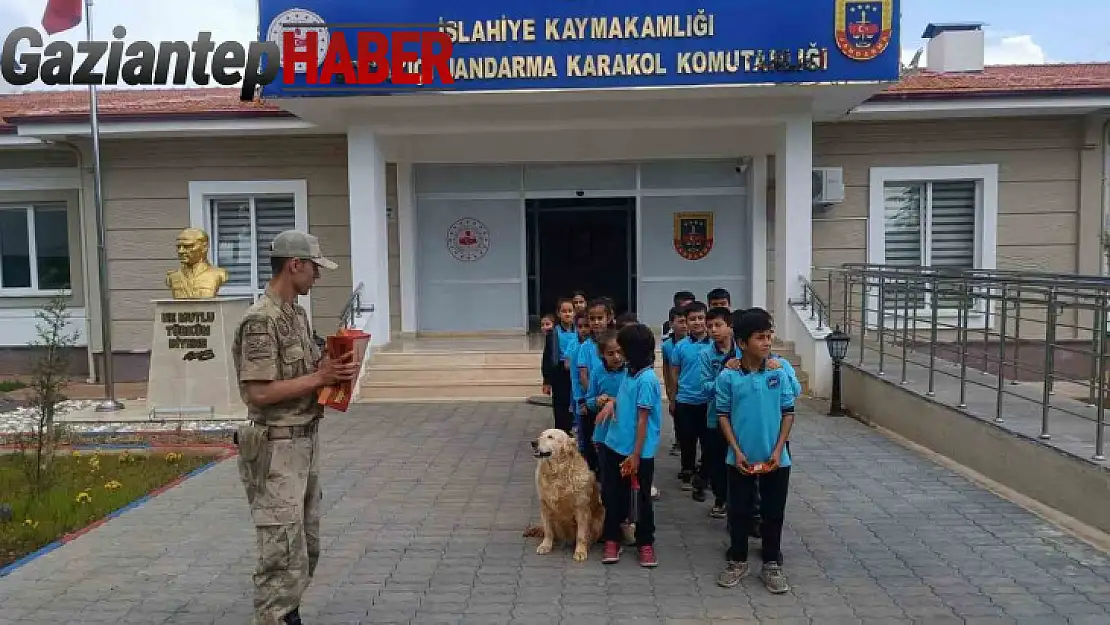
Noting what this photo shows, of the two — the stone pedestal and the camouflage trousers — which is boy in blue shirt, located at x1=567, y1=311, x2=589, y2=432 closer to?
the camouflage trousers

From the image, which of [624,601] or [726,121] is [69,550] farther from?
[726,121]

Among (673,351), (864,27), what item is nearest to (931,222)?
(864,27)

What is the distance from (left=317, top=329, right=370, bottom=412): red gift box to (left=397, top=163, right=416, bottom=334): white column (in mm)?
9436

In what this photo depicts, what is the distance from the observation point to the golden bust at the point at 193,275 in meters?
9.64

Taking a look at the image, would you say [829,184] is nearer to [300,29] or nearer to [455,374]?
[455,374]

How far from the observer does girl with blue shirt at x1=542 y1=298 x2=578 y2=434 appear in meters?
6.73

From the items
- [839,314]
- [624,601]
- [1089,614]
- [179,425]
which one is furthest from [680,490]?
[839,314]

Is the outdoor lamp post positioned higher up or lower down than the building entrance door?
→ lower down

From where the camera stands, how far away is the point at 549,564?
4.64m

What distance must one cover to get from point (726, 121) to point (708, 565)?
25.0 feet

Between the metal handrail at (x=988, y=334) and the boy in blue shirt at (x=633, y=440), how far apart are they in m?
2.80

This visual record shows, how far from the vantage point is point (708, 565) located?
15.1 ft

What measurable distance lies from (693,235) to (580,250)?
2242 millimetres

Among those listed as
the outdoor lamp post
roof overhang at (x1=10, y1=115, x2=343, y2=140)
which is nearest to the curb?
roof overhang at (x1=10, y1=115, x2=343, y2=140)
